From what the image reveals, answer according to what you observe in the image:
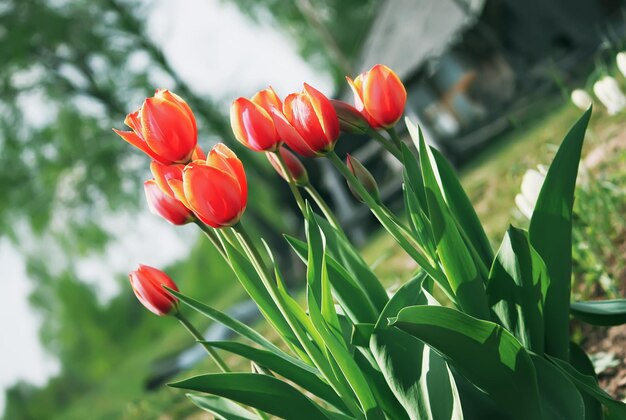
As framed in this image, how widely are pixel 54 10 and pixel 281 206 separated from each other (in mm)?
8193

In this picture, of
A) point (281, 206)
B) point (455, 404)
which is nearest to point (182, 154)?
point (455, 404)

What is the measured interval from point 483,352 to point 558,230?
0.44 metres

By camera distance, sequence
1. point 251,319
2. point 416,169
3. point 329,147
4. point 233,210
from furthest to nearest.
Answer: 1. point 251,319
2. point 416,169
3. point 329,147
4. point 233,210

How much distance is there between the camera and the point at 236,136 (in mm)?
2066

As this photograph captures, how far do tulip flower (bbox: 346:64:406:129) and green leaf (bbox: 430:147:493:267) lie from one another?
23 cm

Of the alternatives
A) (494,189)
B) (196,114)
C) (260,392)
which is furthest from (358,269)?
(196,114)

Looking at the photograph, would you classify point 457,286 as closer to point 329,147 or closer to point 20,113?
point 329,147

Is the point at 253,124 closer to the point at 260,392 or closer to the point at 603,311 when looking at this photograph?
the point at 260,392

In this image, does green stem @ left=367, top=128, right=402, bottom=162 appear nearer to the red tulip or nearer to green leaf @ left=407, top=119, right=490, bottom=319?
green leaf @ left=407, top=119, right=490, bottom=319

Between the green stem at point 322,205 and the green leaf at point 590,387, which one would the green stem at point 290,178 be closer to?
the green stem at point 322,205

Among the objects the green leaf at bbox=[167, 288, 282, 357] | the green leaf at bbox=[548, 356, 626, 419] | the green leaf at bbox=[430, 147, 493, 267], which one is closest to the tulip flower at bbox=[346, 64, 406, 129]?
the green leaf at bbox=[430, 147, 493, 267]

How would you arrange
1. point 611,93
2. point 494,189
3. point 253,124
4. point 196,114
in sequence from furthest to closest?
point 196,114 → point 494,189 → point 611,93 → point 253,124

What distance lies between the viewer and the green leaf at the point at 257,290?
2.11m

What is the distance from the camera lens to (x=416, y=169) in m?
2.25
